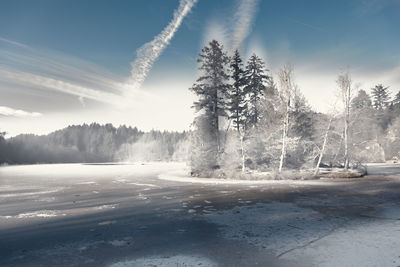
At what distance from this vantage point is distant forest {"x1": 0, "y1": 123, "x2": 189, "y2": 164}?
118 m

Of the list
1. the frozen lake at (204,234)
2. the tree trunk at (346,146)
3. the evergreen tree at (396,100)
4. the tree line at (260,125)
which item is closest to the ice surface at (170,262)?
the frozen lake at (204,234)

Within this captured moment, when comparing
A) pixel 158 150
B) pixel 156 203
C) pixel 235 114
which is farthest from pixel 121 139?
pixel 156 203

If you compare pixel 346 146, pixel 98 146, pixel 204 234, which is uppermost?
pixel 98 146

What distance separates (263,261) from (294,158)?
30.0 meters

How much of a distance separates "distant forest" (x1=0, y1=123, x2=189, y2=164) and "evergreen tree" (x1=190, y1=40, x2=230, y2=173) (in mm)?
80481

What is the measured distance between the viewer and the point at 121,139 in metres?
170

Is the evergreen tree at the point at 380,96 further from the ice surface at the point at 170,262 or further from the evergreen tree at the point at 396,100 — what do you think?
the ice surface at the point at 170,262

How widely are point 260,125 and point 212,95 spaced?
26.1 feet

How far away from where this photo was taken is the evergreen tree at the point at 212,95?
33781 millimetres

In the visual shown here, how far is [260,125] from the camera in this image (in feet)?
113

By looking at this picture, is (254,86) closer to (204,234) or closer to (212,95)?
(212,95)

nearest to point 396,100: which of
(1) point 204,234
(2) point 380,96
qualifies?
(2) point 380,96

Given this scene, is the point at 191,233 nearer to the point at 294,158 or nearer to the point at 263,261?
the point at 263,261

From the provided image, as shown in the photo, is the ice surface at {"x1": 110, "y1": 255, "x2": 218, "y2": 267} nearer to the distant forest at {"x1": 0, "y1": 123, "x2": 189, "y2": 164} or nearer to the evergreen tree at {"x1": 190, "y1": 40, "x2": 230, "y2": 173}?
the evergreen tree at {"x1": 190, "y1": 40, "x2": 230, "y2": 173}
